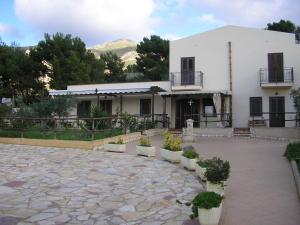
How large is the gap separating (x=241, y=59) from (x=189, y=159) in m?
15.6

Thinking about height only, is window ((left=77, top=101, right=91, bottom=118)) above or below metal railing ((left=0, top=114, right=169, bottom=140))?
above

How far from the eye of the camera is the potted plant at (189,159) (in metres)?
10.7

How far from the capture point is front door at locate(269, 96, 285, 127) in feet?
78.1

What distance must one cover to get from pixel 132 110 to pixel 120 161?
50.7ft

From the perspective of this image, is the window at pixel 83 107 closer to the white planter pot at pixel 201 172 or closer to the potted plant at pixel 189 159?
the potted plant at pixel 189 159

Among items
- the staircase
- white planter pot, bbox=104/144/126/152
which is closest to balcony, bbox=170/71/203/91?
the staircase

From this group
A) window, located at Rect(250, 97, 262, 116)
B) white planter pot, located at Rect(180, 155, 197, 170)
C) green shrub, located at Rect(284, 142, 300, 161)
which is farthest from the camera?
window, located at Rect(250, 97, 262, 116)

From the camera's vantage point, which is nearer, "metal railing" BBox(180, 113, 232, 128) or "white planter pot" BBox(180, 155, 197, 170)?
"white planter pot" BBox(180, 155, 197, 170)

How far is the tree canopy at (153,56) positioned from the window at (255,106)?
53.2 ft

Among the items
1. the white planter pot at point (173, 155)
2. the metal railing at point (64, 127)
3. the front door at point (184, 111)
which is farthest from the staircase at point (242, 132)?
the white planter pot at point (173, 155)

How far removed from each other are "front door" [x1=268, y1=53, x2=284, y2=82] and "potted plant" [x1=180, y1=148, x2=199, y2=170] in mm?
14513

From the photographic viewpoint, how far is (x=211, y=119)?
2492cm

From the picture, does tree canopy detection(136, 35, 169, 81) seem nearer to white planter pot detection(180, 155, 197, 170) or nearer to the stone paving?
the stone paving

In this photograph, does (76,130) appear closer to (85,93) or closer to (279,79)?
(85,93)
